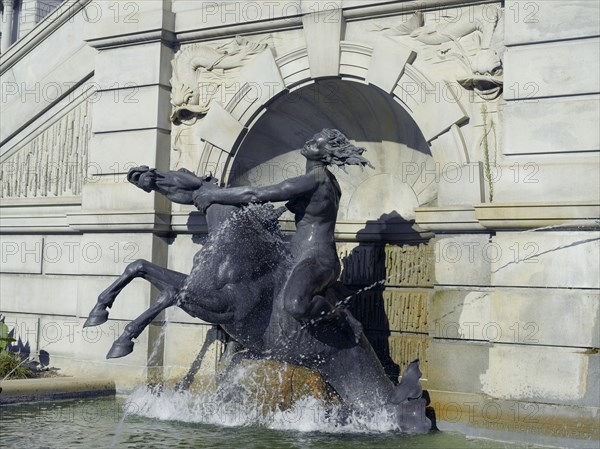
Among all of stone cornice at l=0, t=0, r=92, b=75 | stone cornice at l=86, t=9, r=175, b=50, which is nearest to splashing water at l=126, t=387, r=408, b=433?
stone cornice at l=86, t=9, r=175, b=50

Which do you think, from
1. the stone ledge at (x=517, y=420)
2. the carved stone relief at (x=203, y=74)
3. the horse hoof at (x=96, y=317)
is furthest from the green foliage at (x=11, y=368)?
the stone ledge at (x=517, y=420)

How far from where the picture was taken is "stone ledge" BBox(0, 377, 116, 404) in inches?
490

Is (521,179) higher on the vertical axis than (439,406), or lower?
higher

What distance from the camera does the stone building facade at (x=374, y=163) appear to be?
1065 cm

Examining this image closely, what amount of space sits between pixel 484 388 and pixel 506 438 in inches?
25.9

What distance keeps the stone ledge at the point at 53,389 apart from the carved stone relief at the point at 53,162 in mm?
3115

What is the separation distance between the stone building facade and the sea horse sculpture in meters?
0.85

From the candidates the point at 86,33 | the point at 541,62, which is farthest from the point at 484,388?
the point at 86,33

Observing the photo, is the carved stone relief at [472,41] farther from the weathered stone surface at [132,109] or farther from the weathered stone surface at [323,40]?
the weathered stone surface at [132,109]

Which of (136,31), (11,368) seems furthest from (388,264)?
(11,368)

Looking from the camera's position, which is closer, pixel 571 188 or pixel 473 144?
pixel 571 188

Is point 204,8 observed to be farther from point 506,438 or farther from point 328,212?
point 506,438

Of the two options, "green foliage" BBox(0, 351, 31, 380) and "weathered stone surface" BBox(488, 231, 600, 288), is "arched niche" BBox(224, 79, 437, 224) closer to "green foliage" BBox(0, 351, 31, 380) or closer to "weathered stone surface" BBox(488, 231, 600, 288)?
"weathered stone surface" BBox(488, 231, 600, 288)

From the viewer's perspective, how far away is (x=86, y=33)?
14.8 metres
